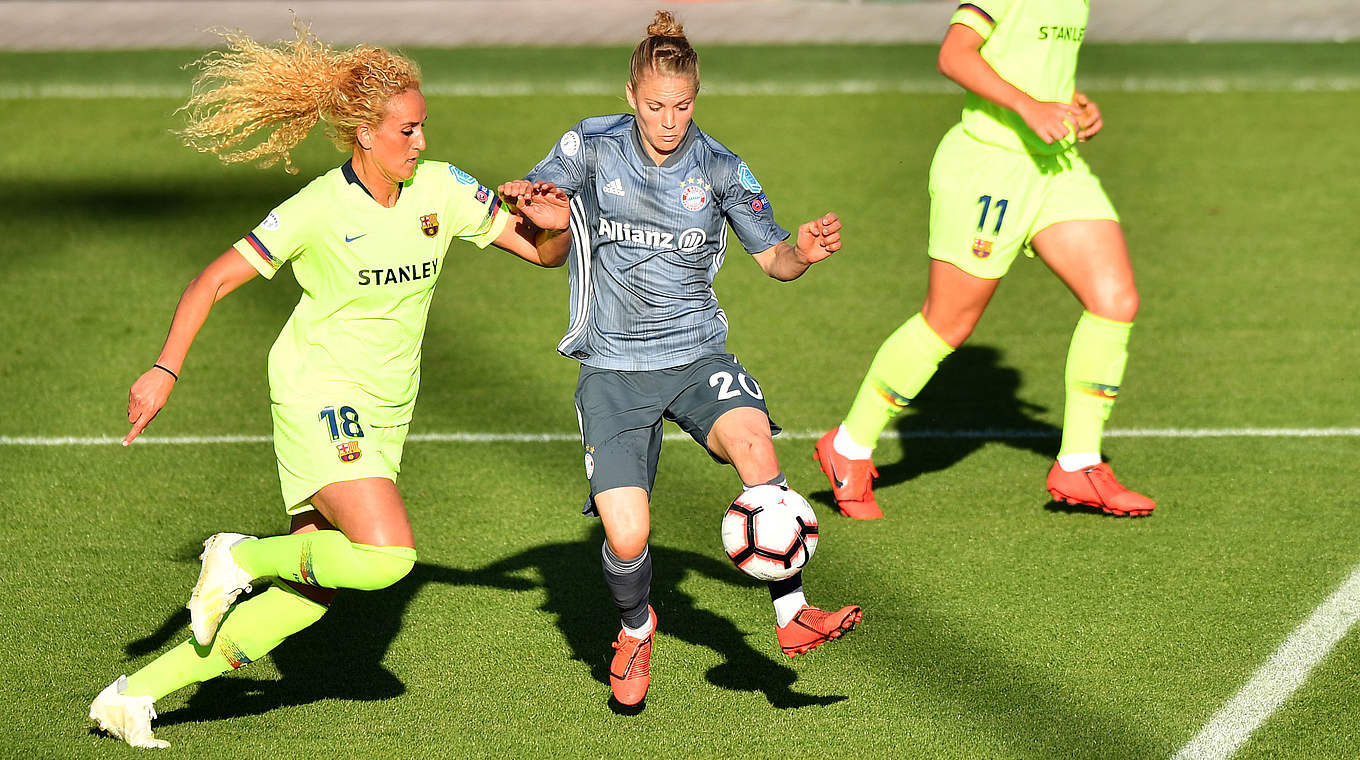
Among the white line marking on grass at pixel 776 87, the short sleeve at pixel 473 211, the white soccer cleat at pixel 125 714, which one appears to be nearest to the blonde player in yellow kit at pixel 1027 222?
the short sleeve at pixel 473 211

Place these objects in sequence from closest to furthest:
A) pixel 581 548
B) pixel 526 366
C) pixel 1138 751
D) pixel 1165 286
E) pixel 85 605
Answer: pixel 1138 751, pixel 85 605, pixel 581 548, pixel 526 366, pixel 1165 286

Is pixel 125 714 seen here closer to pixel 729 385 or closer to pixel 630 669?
pixel 630 669

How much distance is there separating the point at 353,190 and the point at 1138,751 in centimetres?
284

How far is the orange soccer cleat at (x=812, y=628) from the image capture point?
4395 mm

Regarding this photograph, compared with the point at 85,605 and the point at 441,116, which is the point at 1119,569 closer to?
the point at 85,605

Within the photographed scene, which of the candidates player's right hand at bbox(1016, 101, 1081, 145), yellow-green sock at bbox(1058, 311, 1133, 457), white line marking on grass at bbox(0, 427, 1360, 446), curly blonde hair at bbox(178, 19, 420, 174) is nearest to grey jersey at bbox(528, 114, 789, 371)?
curly blonde hair at bbox(178, 19, 420, 174)

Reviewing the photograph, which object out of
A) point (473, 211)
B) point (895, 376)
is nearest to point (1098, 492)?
point (895, 376)

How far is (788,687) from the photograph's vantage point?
4785mm

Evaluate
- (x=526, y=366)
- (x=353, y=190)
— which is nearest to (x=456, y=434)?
(x=526, y=366)

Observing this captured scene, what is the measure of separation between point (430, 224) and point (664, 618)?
1.66 meters

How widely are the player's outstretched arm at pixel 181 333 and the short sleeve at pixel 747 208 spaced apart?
1492 mm

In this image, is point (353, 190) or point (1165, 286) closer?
point (353, 190)

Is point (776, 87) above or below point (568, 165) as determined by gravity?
below

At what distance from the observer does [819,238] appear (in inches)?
176
